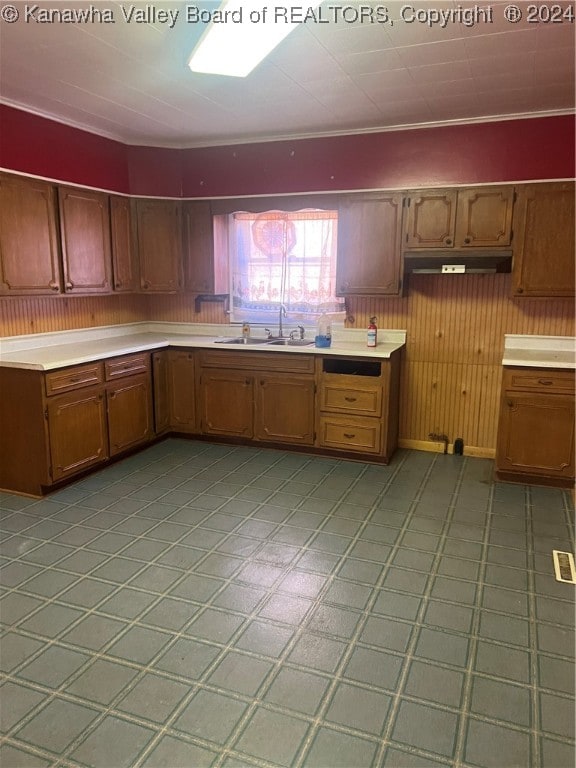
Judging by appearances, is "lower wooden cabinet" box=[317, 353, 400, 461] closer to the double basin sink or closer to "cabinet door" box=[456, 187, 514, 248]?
the double basin sink

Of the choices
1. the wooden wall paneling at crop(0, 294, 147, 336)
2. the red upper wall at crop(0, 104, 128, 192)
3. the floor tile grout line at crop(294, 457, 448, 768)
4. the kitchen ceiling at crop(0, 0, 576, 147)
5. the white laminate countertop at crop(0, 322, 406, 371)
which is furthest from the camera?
the wooden wall paneling at crop(0, 294, 147, 336)

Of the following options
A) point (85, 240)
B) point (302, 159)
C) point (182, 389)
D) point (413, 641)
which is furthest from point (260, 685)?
point (302, 159)

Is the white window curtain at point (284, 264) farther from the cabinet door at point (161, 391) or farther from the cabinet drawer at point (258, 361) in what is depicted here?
the cabinet door at point (161, 391)

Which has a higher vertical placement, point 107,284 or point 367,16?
point 367,16

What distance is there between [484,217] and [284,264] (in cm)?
171

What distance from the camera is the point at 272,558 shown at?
2.92m

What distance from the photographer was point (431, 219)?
13.6 ft

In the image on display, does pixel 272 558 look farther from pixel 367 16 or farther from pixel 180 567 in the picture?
pixel 367 16

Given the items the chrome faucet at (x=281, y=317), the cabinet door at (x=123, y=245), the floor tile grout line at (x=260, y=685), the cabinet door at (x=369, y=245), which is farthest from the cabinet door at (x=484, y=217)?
the floor tile grout line at (x=260, y=685)

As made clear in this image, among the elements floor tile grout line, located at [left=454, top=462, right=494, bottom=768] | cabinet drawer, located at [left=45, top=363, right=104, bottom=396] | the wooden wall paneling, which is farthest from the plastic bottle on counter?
floor tile grout line, located at [left=454, top=462, right=494, bottom=768]

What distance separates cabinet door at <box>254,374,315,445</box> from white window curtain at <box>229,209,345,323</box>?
0.73m

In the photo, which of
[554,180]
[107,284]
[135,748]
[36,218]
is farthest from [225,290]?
[135,748]

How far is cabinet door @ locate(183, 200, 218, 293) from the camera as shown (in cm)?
487

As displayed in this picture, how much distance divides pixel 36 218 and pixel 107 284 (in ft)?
2.72
